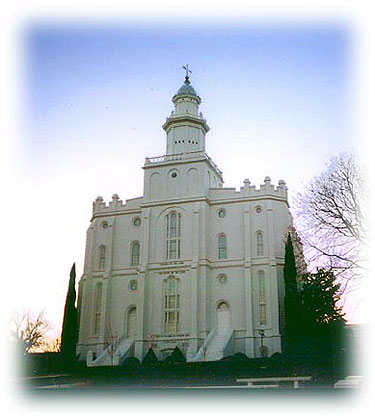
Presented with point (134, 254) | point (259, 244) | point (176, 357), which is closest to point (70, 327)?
point (134, 254)

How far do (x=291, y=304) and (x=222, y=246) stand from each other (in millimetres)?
9144

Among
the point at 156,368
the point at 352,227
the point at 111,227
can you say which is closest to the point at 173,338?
the point at 156,368

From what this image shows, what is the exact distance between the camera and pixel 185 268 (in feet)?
138

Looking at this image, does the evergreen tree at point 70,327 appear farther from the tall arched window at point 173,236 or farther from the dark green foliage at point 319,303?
the dark green foliage at point 319,303

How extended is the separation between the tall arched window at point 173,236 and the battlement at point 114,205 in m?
4.32

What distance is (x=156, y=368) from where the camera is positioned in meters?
33.2

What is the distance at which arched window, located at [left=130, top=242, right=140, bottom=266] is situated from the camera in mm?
45297

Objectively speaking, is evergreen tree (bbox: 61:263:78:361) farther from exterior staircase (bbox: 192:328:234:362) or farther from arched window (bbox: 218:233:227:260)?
arched window (bbox: 218:233:227:260)

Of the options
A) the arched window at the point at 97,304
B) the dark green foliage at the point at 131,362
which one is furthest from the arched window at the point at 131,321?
Answer: the dark green foliage at the point at 131,362

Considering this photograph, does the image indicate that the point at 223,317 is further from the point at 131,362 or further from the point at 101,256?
the point at 101,256

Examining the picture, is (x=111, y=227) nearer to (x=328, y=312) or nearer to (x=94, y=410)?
(x=328, y=312)

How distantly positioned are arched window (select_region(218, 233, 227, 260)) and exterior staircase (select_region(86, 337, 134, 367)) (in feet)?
36.2

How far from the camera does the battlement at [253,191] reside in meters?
43.4

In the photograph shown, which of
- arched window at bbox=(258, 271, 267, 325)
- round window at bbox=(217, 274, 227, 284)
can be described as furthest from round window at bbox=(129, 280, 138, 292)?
arched window at bbox=(258, 271, 267, 325)
